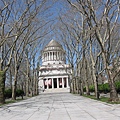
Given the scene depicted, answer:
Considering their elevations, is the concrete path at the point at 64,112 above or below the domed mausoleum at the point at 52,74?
below

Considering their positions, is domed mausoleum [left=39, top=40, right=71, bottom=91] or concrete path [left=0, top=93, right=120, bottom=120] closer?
concrete path [left=0, top=93, right=120, bottom=120]

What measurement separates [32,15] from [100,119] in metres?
12.7

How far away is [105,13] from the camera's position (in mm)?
14711

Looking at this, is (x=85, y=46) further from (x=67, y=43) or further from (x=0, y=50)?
(x=0, y=50)

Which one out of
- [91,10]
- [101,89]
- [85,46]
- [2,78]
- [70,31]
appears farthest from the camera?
[101,89]

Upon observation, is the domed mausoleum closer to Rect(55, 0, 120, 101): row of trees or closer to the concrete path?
Rect(55, 0, 120, 101): row of trees

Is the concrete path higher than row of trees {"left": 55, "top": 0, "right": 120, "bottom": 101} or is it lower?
lower

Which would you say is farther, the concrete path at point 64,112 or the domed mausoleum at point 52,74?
the domed mausoleum at point 52,74

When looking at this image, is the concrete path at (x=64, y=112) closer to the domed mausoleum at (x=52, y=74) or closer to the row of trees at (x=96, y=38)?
the row of trees at (x=96, y=38)

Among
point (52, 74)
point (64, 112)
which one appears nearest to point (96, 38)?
point (64, 112)

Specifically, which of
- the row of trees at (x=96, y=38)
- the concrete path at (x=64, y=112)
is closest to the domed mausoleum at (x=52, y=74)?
the row of trees at (x=96, y=38)

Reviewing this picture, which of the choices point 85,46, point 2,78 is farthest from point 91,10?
point 85,46

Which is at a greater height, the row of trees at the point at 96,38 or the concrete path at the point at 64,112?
the row of trees at the point at 96,38

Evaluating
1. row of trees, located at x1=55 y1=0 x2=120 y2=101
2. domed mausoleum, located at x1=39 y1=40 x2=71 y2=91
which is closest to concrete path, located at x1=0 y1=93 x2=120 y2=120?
row of trees, located at x1=55 y1=0 x2=120 y2=101
